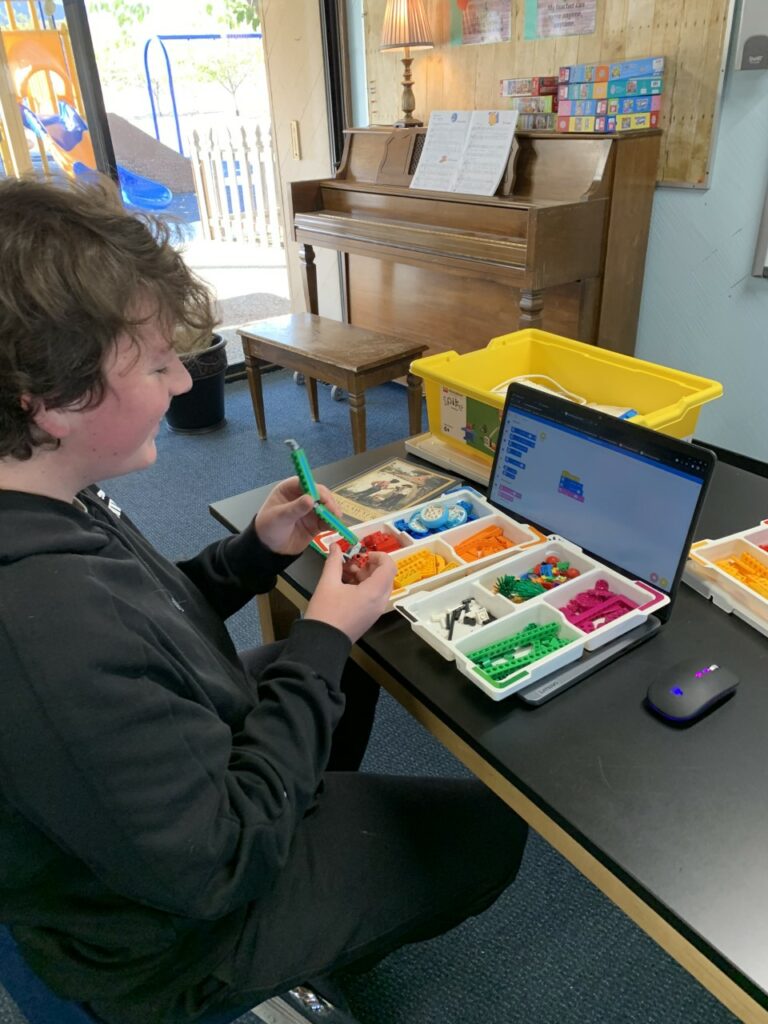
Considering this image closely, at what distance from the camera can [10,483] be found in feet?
2.14

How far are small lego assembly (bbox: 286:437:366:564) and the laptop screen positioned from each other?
10.7 inches

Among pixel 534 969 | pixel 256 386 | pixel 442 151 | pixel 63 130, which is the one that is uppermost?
pixel 63 130

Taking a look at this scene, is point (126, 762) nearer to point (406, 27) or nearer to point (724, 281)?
point (724, 281)

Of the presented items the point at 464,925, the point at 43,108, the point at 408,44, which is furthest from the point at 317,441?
the point at 464,925

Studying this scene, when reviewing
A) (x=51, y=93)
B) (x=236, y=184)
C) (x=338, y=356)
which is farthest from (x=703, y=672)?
(x=236, y=184)

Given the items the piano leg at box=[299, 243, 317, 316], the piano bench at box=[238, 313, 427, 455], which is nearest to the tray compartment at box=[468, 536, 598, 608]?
the piano bench at box=[238, 313, 427, 455]

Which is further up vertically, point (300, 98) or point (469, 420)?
point (300, 98)

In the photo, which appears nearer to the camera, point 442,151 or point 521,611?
point 521,611

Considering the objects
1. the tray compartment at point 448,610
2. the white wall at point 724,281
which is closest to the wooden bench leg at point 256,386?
the white wall at point 724,281

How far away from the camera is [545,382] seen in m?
1.59

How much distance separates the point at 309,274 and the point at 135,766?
10.5ft

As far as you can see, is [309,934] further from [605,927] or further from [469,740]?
[605,927]

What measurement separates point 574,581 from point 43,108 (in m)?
3.40

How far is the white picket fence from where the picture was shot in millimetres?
4965
